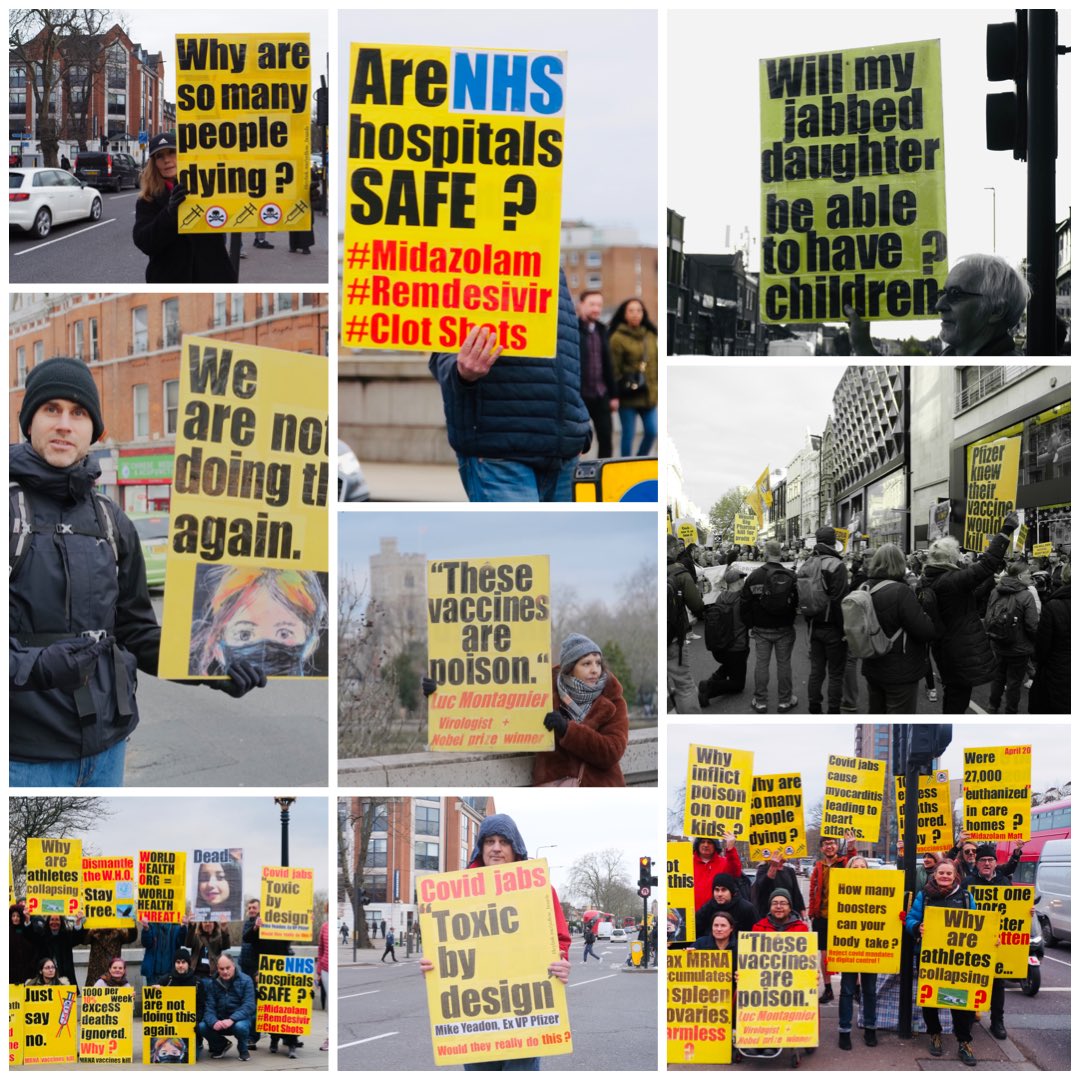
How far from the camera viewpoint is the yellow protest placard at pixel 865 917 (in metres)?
6.49

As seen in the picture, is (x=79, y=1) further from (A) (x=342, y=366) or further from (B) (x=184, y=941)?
(B) (x=184, y=941)

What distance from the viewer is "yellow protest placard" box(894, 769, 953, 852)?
6.47 m

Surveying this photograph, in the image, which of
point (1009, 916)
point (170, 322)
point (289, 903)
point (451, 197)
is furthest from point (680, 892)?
point (170, 322)

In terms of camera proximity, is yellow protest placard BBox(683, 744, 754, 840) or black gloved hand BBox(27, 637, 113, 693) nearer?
black gloved hand BBox(27, 637, 113, 693)

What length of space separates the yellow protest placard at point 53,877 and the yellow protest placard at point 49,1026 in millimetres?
392

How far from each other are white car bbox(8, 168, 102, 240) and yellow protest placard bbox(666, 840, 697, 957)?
4159 mm

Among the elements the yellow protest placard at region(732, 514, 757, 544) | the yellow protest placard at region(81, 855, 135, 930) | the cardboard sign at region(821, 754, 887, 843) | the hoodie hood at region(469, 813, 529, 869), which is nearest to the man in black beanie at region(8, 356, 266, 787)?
the yellow protest placard at region(81, 855, 135, 930)

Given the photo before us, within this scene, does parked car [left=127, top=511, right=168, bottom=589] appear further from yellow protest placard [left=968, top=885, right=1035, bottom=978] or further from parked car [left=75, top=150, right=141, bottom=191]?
yellow protest placard [left=968, top=885, right=1035, bottom=978]

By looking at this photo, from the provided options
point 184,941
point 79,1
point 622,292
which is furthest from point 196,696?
point 79,1

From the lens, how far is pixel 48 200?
20.6ft

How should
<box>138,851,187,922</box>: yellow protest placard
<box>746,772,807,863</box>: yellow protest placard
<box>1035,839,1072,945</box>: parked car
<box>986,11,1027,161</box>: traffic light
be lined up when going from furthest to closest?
1. <box>746,772,807,863</box>: yellow protest placard
2. <box>138,851,187,922</box>: yellow protest placard
3. <box>1035,839,1072,945</box>: parked car
4. <box>986,11,1027,161</box>: traffic light

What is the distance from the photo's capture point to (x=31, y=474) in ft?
19.8

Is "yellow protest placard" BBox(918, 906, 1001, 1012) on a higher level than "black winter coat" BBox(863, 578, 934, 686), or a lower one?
lower

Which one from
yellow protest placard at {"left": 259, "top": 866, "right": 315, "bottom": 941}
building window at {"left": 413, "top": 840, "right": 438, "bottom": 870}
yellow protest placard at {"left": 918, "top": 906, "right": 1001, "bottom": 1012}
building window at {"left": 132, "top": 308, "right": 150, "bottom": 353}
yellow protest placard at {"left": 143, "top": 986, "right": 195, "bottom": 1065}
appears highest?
building window at {"left": 132, "top": 308, "right": 150, "bottom": 353}
